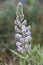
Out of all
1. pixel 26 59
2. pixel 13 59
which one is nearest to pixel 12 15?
pixel 13 59

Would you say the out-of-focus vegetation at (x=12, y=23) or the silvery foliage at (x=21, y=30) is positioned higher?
the silvery foliage at (x=21, y=30)

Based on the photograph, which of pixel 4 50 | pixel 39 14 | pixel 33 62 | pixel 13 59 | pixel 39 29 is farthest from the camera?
pixel 39 14

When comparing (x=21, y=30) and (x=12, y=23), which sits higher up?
(x=21, y=30)

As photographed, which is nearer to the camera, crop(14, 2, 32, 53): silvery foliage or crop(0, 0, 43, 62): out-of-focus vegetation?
crop(14, 2, 32, 53): silvery foliage

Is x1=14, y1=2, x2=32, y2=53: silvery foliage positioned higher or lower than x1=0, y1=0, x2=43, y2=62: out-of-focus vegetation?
higher

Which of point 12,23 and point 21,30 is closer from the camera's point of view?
point 21,30

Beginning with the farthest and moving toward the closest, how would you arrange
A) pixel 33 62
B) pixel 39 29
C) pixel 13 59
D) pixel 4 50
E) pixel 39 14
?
pixel 39 14, pixel 39 29, pixel 4 50, pixel 13 59, pixel 33 62

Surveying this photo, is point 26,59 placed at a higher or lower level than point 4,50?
higher

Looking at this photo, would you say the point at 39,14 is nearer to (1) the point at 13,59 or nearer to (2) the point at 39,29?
(2) the point at 39,29

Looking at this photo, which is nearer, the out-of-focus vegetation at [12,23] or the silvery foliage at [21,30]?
the silvery foliage at [21,30]

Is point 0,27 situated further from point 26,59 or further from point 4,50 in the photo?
point 26,59

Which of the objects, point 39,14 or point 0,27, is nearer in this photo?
point 0,27
